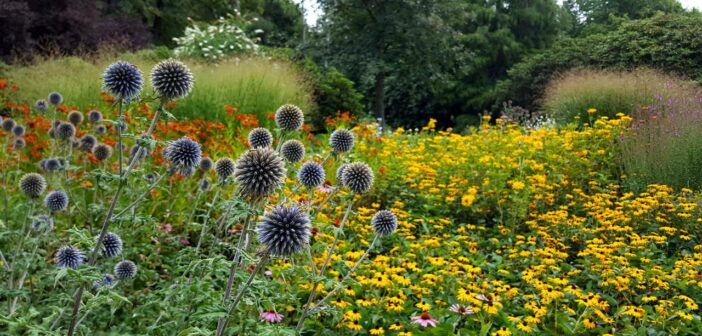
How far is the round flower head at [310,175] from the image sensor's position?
2945 mm

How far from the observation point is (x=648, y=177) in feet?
18.7

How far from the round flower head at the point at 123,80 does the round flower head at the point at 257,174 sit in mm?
825

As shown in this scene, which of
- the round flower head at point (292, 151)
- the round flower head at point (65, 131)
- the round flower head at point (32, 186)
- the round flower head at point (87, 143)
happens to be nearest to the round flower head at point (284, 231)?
the round flower head at point (292, 151)

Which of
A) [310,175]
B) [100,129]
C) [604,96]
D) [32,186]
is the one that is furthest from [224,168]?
[604,96]

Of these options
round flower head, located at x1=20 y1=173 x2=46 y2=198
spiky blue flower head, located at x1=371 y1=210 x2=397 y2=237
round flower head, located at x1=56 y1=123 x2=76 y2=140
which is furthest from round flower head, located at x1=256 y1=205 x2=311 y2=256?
round flower head, located at x1=56 y1=123 x2=76 y2=140

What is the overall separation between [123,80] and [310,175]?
3.22 feet

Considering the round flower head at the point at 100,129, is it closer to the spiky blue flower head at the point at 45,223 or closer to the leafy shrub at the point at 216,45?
the spiky blue flower head at the point at 45,223

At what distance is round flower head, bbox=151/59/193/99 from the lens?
2.48 m

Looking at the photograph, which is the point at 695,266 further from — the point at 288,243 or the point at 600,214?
the point at 288,243

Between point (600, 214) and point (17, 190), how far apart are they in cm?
478

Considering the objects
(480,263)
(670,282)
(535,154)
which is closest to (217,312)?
(480,263)

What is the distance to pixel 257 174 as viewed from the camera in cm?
214

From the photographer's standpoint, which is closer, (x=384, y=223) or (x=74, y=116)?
(x=384, y=223)

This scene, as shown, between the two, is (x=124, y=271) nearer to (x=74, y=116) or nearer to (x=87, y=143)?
(x=87, y=143)
